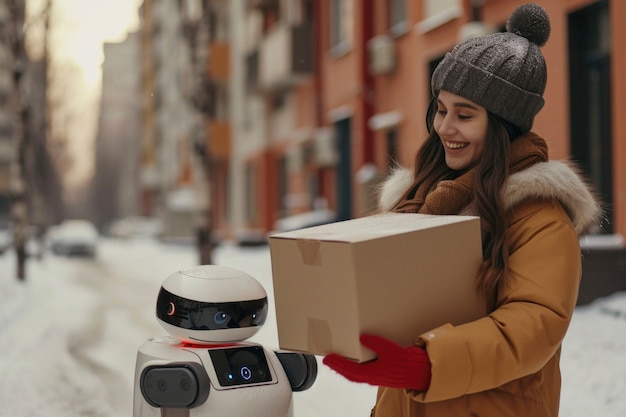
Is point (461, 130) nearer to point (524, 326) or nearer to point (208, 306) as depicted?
point (524, 326)

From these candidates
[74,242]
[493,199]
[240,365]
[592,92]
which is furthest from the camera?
[74,242]

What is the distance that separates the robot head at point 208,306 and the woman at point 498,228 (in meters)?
0.68

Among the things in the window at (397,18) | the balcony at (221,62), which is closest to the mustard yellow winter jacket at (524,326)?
the window at (397,18)

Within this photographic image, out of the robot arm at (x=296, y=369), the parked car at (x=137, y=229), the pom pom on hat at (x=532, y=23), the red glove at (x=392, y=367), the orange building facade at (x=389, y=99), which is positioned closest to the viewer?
the red glove at (x=392, y=367)

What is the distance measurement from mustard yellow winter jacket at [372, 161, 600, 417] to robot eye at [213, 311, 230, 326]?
0.84 metres

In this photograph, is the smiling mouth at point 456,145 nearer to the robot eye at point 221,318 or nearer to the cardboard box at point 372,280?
the cardboard box at point 372,280

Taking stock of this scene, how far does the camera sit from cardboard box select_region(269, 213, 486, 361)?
2.04m

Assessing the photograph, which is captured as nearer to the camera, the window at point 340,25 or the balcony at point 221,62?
the window at point 340,25

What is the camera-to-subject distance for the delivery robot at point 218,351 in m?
2.92

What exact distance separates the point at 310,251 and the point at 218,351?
1.00 metres

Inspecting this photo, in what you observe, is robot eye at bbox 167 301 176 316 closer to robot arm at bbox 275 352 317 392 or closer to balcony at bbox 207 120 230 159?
robot arm at bbox 275 352 317 392

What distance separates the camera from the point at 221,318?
3018mm

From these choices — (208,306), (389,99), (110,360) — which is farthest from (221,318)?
(389,99)

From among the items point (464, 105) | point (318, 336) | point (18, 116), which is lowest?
point (318, 336)
